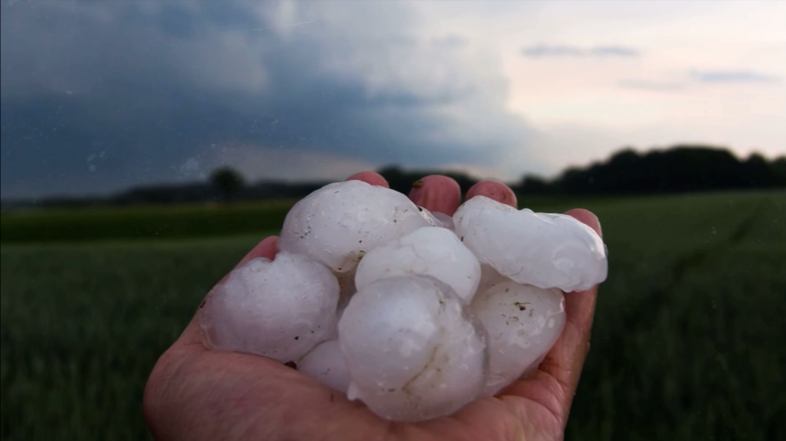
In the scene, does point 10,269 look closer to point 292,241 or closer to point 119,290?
point 119,290

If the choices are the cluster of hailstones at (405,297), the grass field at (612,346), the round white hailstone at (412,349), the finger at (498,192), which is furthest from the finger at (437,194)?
the grass field at (612,346)

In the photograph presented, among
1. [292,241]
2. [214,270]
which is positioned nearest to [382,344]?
[292,241]

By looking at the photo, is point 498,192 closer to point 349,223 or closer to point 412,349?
point 349,223

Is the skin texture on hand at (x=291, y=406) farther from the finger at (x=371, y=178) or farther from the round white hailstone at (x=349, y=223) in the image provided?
the finger at (x=371, y=178)

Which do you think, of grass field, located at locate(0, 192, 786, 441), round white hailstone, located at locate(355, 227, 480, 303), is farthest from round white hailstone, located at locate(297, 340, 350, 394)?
grass field, located at locate(0, 192, 786, 441)

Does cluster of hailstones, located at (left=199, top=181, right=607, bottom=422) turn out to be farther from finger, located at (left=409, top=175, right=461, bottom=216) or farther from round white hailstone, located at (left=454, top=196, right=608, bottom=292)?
finger, located at (left=409, top=175, right=461, bottom=216)

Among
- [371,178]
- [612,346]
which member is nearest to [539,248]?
[371,178]
